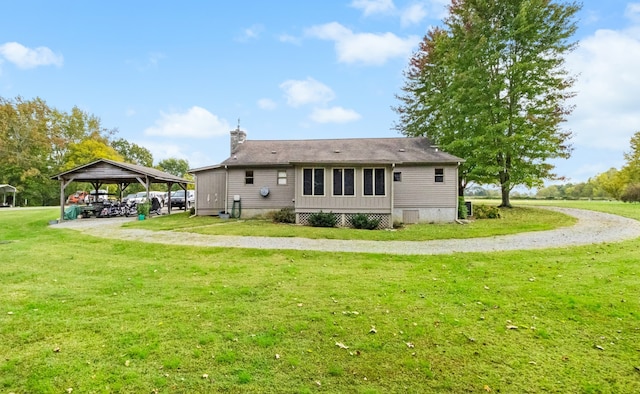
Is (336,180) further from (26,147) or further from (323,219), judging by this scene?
(26,147)

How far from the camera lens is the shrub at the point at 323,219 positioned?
14688 mm

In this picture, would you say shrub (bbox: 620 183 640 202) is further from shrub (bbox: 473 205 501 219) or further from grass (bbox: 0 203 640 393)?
grass (bbox: 0 203 640 393)

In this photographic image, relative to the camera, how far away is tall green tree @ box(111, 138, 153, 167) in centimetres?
5178

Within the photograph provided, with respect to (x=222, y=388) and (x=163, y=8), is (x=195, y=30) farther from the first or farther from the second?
(x=222, y=388)

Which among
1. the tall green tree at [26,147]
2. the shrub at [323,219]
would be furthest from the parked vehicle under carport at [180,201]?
the tall green tree at [26,147]

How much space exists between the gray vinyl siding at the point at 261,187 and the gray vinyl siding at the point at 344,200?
204cm

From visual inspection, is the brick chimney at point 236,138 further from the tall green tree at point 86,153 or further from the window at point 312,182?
the tall green tree at point 86,153

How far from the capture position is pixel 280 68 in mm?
20391

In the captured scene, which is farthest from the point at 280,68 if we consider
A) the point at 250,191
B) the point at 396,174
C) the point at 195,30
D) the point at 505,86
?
the point at 505,86

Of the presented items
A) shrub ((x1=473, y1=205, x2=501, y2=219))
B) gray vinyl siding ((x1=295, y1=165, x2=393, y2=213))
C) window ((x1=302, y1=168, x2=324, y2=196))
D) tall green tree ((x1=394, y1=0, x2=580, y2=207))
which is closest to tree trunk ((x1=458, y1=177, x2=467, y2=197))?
tall green tree ((x1=394, y1=0, x2=580, y2=207))

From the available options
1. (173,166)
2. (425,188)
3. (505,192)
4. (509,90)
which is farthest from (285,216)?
(173,166)

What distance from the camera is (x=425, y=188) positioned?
16.5 meters

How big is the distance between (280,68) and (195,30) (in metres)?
5.29

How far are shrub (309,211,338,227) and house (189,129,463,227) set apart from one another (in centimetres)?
29
